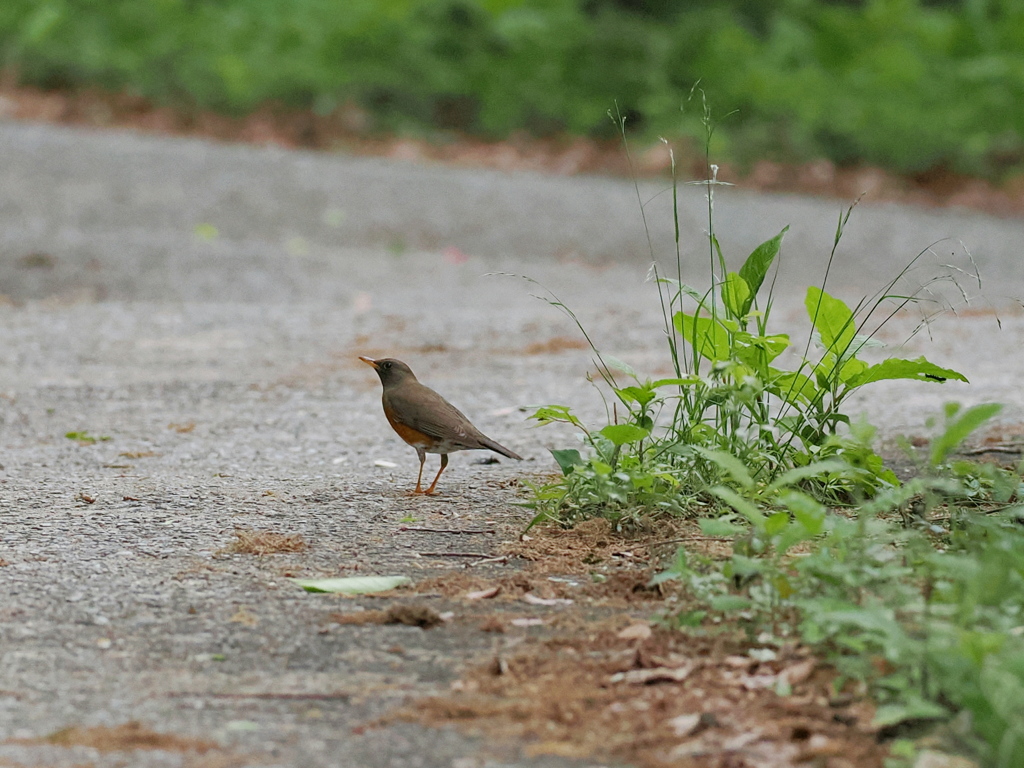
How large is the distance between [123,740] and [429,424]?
1646 millimetres

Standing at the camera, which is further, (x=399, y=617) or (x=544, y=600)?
(x=544, y=600)

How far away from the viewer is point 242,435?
4.63m

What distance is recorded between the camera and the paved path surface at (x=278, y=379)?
2.38m

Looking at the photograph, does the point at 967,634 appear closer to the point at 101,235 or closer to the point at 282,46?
the point at 101,235

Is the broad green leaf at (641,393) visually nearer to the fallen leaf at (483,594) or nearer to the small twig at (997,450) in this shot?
the fallen leaf at (483,594)

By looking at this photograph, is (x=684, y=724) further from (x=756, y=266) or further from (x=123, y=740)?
(x=756, y=266)

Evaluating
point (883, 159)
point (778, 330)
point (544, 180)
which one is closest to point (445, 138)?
point (544, 180)

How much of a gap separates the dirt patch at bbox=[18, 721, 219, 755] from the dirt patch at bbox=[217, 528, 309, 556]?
3.06 feet

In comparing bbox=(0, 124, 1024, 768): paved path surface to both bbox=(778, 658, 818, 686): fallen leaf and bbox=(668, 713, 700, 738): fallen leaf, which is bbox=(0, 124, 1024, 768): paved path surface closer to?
bbox=(668, 713, 700, 738): fallen leaf

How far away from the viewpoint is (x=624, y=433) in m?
3.06

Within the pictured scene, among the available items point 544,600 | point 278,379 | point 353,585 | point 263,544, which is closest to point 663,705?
point 544,600

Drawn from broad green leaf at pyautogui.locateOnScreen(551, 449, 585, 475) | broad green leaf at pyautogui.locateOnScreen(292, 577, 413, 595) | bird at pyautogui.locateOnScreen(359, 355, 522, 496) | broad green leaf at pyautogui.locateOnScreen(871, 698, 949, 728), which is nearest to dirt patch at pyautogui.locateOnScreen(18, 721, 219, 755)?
broad green leaf at pyautogui.locateOnScreen(292, 577, 413, 595)

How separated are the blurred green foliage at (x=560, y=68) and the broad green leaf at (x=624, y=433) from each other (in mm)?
8788

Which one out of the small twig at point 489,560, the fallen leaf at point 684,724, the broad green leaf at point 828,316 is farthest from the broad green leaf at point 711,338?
the fallen leaf at point 684,724
